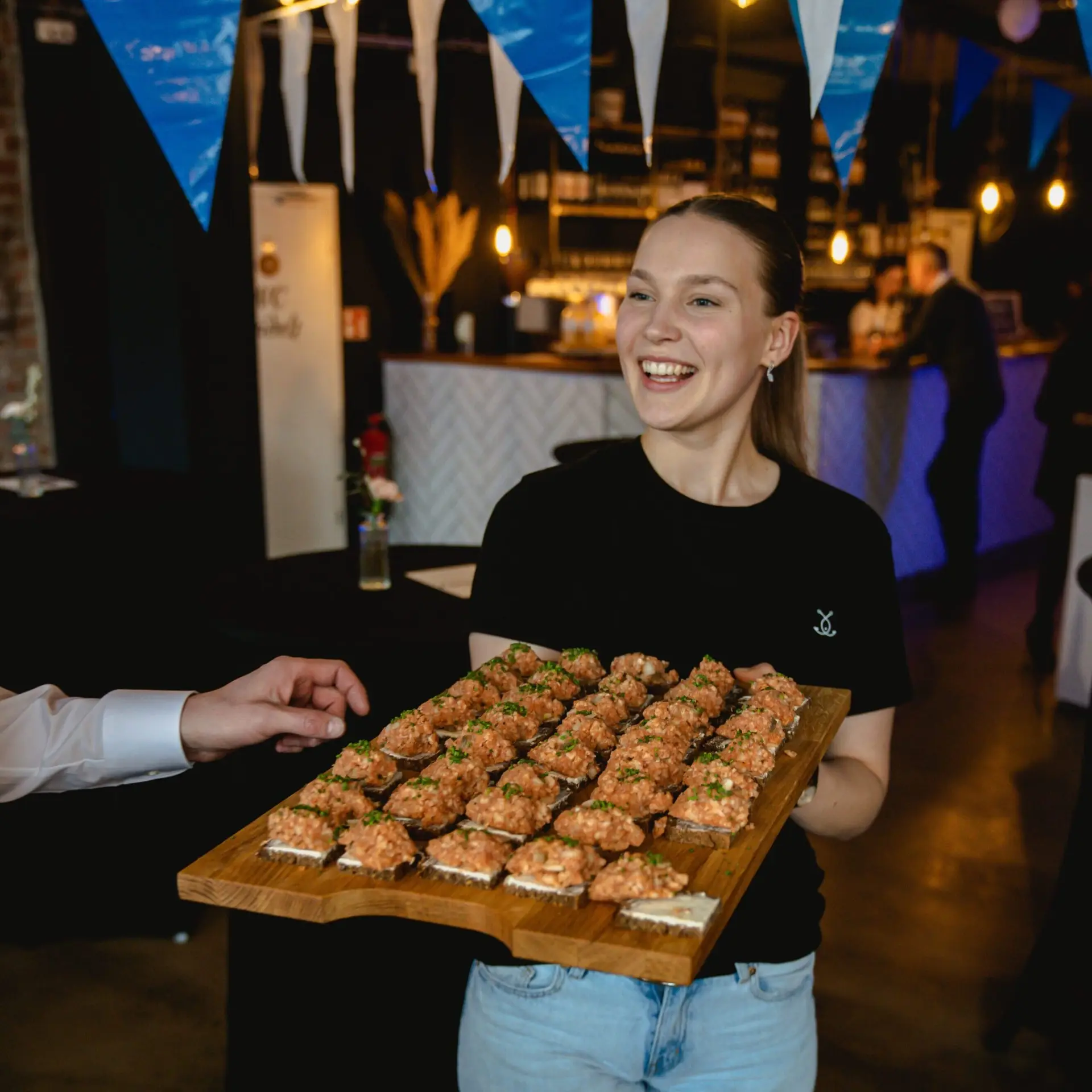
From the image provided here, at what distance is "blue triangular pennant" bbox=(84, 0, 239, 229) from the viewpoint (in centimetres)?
195

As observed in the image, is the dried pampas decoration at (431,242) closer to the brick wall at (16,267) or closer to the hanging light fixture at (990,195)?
the brick wall at (16,267)

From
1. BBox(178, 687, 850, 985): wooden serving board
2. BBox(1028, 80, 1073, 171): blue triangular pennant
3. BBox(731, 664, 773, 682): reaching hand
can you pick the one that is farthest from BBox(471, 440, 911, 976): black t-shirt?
BBox(1028, 80, 1073, 171): blue triangular pennant

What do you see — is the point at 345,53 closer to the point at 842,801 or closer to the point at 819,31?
the point at 819,31

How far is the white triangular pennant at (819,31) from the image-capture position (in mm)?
1979

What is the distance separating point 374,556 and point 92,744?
1499 millimetres

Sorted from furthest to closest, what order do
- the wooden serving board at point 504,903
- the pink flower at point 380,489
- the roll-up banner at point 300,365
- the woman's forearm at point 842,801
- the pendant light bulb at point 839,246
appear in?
the pendant light bulb at point 839,246, the roll-up banner at point 300,365, the pink flower at point 380,489, the woman's forearm at point 842,801, the wooden serving board at point 504,903

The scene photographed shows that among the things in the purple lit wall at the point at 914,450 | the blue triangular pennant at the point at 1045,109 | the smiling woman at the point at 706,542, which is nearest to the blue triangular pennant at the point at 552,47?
the smiling woman at the point at 706,542

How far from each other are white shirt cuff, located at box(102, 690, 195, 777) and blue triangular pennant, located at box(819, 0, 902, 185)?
59.4 inches

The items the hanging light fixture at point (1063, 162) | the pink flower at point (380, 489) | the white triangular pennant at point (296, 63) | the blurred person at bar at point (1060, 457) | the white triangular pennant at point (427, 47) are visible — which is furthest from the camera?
the hanging light fixture at point (1063, 162)

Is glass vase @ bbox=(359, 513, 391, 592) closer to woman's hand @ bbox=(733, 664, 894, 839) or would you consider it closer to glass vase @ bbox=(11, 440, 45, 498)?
woman's hand @ bbox=(733, 664, 894, 839)

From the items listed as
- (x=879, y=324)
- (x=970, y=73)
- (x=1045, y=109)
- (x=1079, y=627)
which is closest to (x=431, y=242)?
(x=879, y=324)

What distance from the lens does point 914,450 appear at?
6.73 meters

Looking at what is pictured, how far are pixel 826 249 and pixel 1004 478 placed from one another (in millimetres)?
2827

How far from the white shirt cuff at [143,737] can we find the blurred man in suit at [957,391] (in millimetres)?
5470
